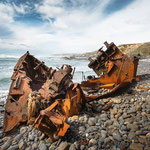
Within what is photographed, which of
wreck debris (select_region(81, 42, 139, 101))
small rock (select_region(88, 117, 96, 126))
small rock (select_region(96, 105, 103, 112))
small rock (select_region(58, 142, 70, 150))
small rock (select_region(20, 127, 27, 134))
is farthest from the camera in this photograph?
wreck debris (select_region(81, 42, 139, 101))

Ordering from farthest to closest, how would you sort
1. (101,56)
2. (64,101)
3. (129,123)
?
(101,56), (64,101), (129,123)

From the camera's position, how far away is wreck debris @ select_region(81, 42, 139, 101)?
6.43 m

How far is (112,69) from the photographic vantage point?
22.4 feet

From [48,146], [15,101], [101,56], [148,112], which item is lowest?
[48,146]

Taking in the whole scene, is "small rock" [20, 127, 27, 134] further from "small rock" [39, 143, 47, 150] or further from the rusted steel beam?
"small rock" [39, 143, 47, 150]

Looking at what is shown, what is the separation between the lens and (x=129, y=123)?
3576 millimetres

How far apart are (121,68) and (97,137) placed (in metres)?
4.46

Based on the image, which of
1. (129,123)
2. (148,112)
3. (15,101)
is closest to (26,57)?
(15,101)

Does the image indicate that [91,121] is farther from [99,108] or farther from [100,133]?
[99,108]

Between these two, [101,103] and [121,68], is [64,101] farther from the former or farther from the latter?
[121,68]

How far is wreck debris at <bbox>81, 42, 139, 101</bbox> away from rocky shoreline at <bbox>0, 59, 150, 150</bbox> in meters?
1.97

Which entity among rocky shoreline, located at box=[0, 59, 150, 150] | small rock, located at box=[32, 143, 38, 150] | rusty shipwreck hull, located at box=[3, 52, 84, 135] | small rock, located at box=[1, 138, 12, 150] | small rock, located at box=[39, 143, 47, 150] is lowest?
small rock, located at box=[1, 138, 12, 150]

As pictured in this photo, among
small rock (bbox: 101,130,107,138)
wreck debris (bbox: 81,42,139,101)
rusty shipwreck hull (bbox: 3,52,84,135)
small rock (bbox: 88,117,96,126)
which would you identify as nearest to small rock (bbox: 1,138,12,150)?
rusty shipwreck hull (bbox: 3,52,84,135)

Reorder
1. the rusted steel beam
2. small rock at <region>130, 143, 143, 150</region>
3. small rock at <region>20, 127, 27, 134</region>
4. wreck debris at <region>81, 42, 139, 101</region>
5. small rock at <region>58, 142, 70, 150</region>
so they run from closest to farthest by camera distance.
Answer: small rock at <region>130, 143, 143, 150</region> < small rock at <region>58, 142, 70, 150</region> < small rock at <region>20, 127, 27, 134</region> < the rusted steel beam < wreck debris at <region>81, 42, 139, 101</region>
